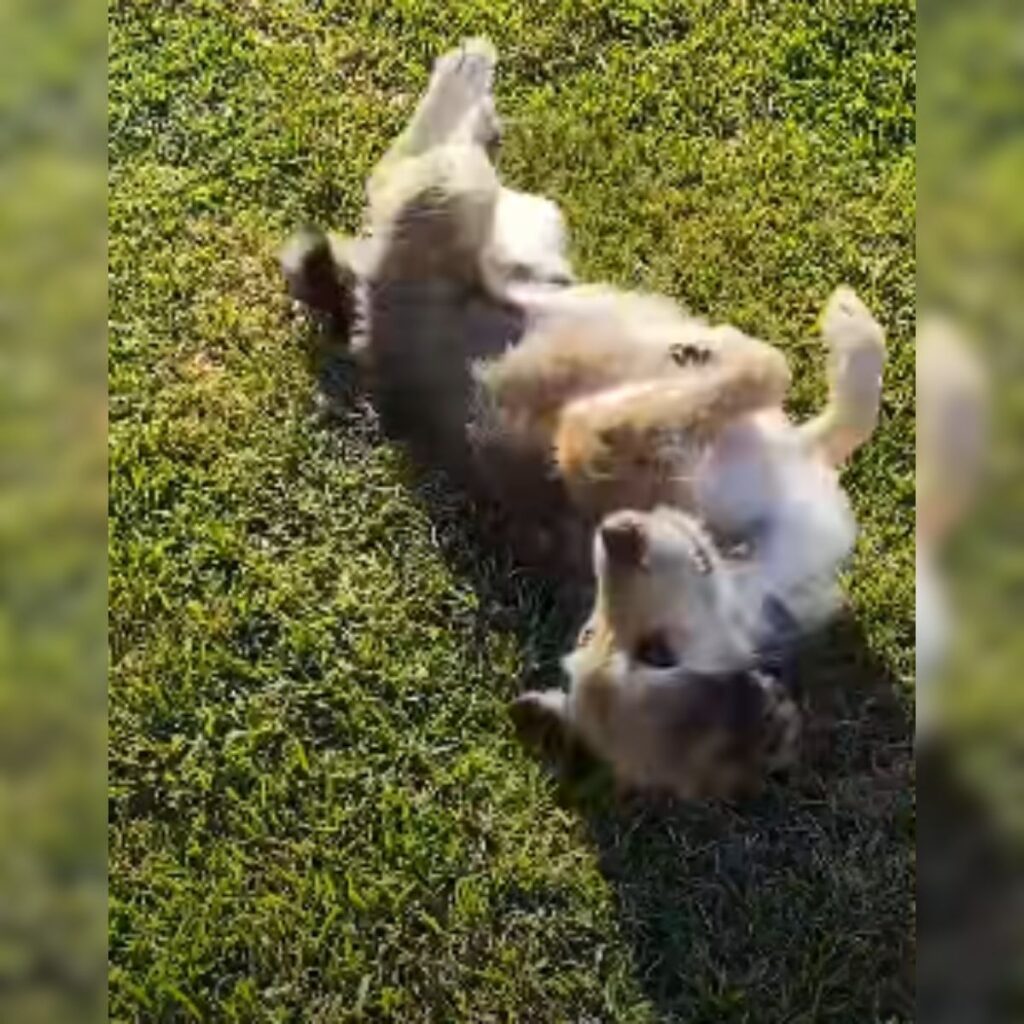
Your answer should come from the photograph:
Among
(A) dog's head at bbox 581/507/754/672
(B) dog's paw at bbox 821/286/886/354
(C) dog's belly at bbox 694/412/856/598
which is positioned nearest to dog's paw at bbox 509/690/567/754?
(A) dog's head at bbox 581/507/754/672

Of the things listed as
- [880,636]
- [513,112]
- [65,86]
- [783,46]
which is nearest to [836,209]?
[783,46]

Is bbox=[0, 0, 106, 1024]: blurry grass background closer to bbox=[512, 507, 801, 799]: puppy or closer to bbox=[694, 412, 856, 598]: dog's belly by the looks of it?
bbox=[512, 507, 801, 799]: puppy

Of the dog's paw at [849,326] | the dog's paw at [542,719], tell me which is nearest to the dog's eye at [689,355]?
the dog's paw at [849,326]

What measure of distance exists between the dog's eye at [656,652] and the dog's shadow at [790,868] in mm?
297

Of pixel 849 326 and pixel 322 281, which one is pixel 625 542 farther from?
pixel 322 281

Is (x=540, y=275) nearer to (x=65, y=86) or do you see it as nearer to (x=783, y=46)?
(x=783, y=46)

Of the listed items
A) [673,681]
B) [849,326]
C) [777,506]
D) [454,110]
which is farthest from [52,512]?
[454,110]

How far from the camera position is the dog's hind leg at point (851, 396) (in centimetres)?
384

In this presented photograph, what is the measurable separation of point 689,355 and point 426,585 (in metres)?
0.87

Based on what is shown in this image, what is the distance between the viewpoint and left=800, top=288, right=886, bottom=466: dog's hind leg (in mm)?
3840

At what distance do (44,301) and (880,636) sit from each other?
294 centimetres

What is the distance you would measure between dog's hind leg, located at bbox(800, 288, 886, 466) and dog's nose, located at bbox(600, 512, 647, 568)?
1.88ft

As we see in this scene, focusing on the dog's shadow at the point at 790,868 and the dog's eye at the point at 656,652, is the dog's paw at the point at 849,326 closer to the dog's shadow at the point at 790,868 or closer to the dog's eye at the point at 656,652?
the dog's shadow at the point at 790,868

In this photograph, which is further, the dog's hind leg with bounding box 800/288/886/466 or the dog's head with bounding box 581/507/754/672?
the dog's hind leg with bounding box 800/288/886/466
